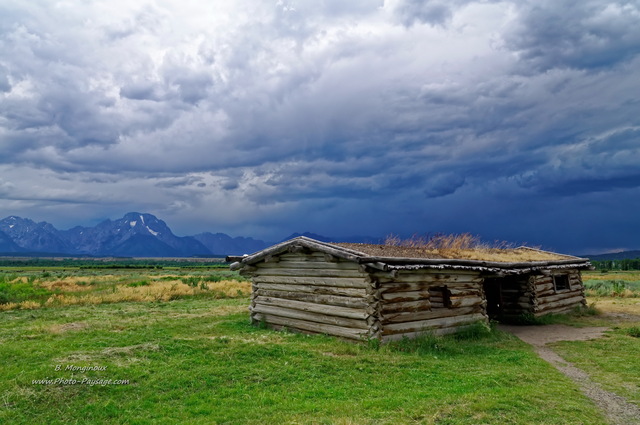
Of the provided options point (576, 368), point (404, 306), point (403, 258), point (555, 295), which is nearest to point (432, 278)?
point (404, 306)

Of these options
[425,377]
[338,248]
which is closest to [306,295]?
[338,248]

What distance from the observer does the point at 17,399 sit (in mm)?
8391

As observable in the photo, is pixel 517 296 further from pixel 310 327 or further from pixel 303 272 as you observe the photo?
pixel 303 272

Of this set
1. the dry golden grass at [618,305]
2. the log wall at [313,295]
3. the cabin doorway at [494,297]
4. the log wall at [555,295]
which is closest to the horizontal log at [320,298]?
the log wall at [313,295]

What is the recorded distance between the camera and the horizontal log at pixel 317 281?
13.5m

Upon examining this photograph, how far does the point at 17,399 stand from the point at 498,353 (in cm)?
1207

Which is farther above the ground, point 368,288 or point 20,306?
point 368,288

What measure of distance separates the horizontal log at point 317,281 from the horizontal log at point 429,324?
5.23 feet

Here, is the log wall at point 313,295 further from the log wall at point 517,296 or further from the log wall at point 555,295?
the log wall at point 555,295

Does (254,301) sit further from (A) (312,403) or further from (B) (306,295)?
(A) (312,403)

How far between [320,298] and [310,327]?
1181mm

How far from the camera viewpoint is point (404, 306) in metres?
13.6

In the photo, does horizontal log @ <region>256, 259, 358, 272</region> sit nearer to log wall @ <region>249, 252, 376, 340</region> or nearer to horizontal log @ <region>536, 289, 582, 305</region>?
log wall @ <region>249, 252, 376, 340</region>

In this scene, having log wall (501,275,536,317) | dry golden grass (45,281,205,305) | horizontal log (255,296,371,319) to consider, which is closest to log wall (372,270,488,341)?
horizontal log (255,296,371,319)
